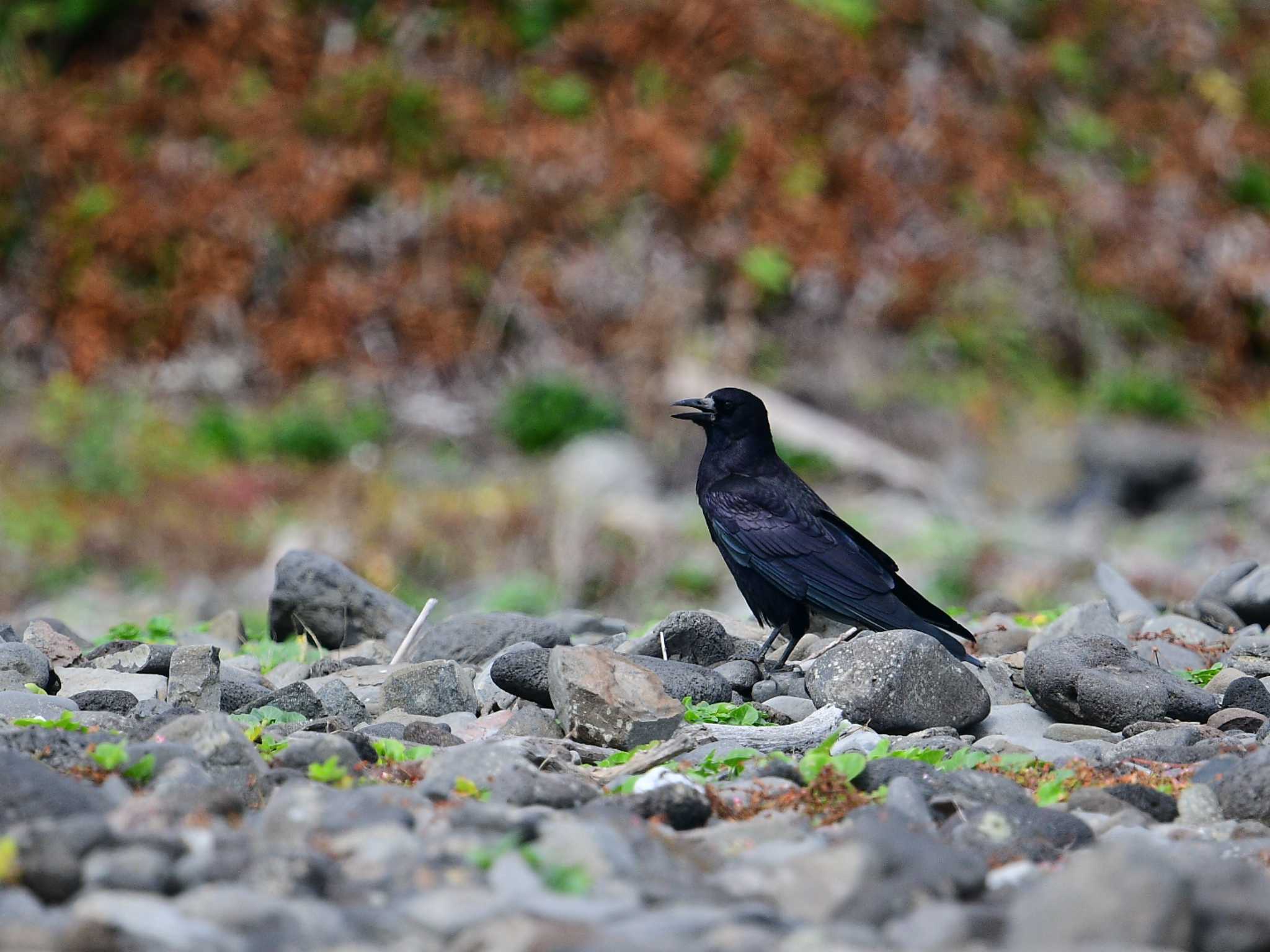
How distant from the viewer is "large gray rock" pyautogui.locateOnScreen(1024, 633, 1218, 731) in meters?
4.08

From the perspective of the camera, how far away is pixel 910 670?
4039 millimetres

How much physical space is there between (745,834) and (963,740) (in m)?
1.15

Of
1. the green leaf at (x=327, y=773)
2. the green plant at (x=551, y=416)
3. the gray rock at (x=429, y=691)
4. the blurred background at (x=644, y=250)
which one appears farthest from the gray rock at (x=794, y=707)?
the green plant at (x=551, y=416)

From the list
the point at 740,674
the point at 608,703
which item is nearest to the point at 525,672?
the point at 608,703

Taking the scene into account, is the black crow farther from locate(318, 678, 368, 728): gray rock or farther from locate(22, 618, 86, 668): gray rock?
locate(22, 618, 86, 668): gray rock

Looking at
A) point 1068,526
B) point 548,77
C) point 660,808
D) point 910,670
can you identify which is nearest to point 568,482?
point 1068,526

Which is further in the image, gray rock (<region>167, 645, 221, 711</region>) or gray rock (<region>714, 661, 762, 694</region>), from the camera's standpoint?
gray rock (<region>714, 661, 762, 694</region>)

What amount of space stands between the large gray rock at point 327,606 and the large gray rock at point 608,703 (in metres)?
1.63

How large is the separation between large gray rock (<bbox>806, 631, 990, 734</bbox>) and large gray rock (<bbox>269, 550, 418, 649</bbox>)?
6.06 ft

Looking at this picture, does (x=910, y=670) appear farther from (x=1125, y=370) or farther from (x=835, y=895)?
(x=1125, y=370)

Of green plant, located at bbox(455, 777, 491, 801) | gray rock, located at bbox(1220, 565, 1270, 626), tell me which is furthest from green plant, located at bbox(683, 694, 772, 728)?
gray rock, located at bbox(1220, 565, 1270, 626)

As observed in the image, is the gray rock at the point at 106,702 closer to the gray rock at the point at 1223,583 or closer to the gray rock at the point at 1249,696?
the gray rock at the point at 1249,696

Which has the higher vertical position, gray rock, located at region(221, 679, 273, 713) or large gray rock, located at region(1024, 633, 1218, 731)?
large gray rock, located at region(1024, 633, 1218, 731)

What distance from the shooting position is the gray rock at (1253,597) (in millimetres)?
5441
